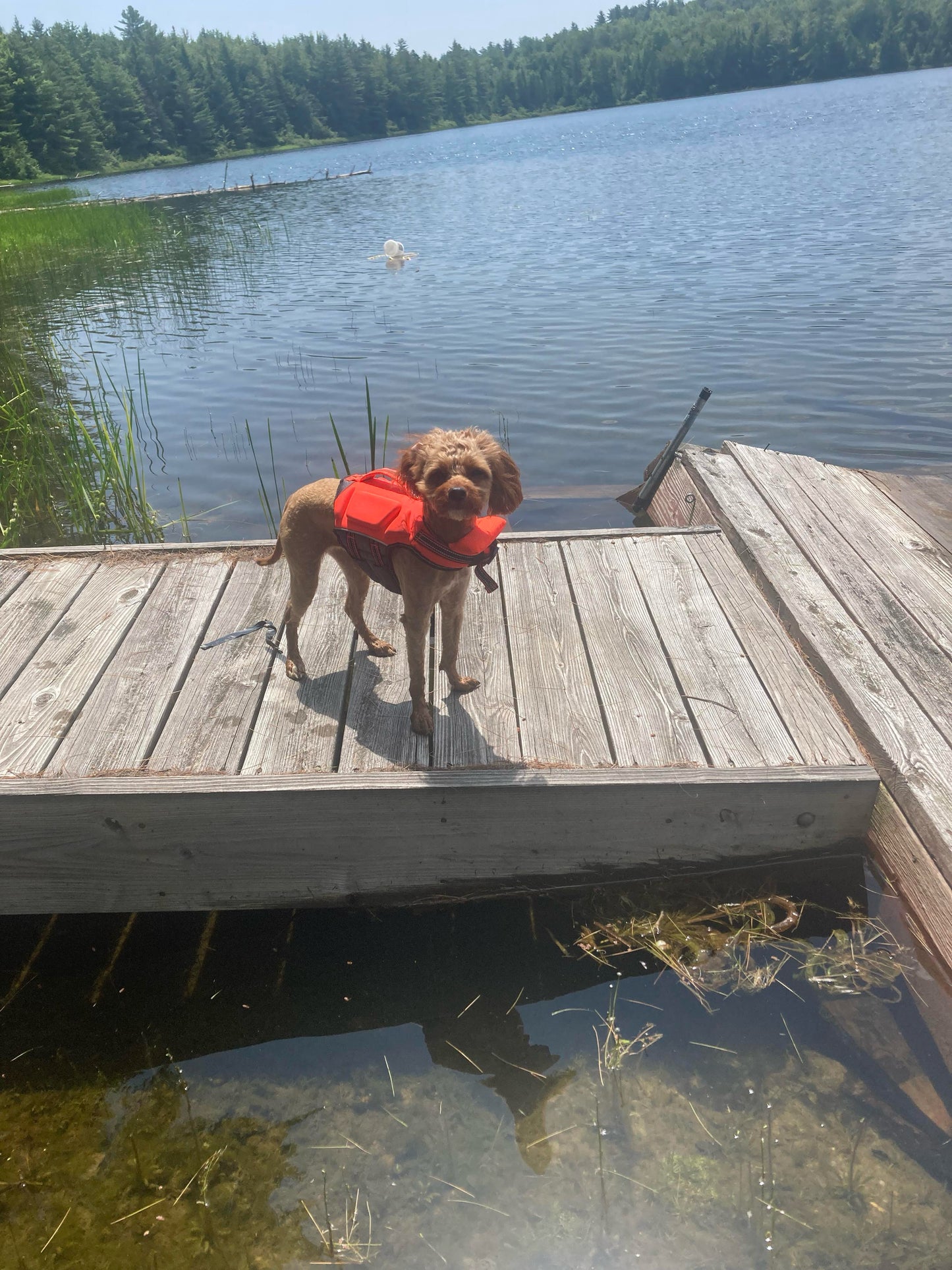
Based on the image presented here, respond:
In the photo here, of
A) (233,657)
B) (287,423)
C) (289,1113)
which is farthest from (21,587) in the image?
(287,423)

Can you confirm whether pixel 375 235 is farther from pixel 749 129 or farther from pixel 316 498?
pixel 749 129

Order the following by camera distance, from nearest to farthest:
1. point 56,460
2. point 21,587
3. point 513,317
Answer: point 21,587 → point 56,460 → point 513,317

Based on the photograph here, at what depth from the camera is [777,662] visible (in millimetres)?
3900

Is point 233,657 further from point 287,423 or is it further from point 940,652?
point 287,423

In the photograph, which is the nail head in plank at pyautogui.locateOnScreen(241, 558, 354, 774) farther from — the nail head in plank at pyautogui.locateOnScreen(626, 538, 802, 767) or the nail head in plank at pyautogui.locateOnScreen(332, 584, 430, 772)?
the nail head in plank at pyautogui.locateOnScreen(626, 538, 802, 767)

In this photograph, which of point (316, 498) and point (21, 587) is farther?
point (21, 587)

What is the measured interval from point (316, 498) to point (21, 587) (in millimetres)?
2329

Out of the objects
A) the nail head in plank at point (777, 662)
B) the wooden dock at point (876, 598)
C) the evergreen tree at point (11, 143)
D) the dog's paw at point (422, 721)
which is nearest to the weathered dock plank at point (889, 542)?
the wooden dock at point (876, 598)

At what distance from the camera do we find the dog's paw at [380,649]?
407 centimetres

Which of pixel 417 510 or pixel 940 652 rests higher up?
pixel 417 510

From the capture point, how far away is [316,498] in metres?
3.46

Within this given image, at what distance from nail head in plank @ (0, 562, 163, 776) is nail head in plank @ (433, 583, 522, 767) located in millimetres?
1586

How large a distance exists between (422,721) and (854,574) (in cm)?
258

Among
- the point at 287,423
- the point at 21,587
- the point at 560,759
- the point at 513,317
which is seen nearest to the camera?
the point at 560,759
